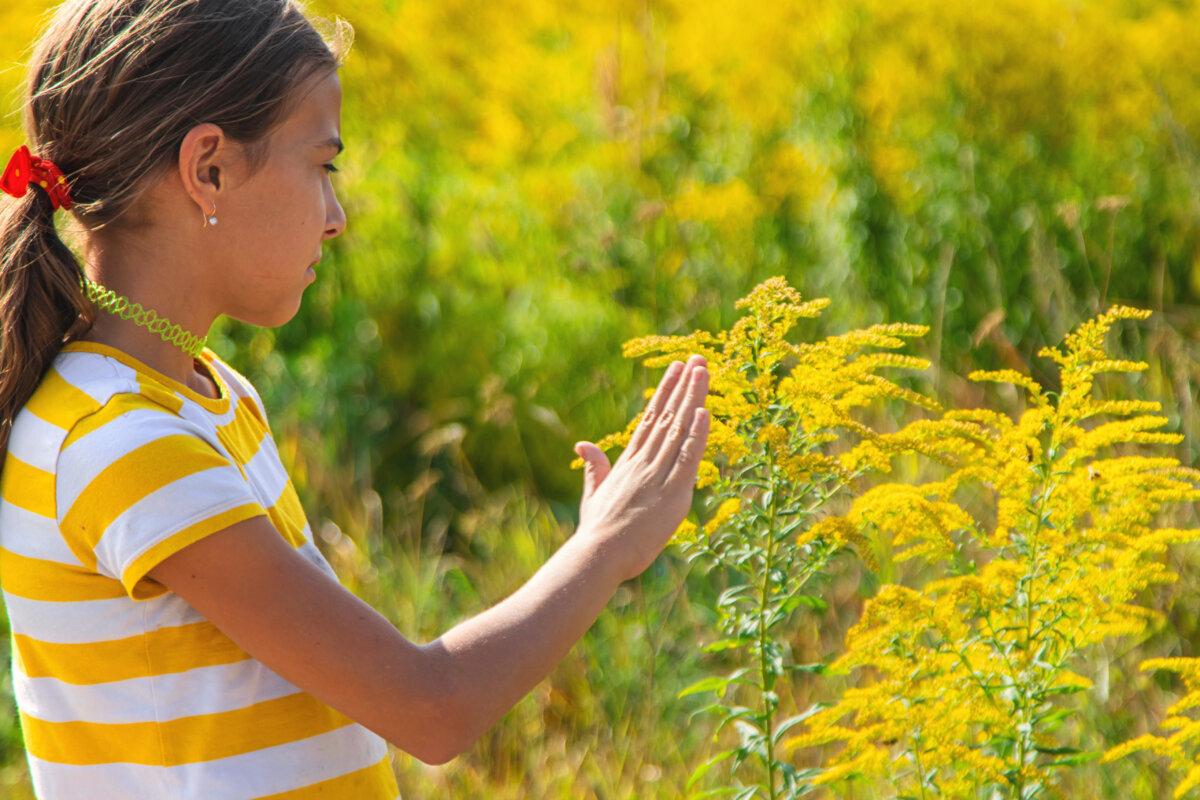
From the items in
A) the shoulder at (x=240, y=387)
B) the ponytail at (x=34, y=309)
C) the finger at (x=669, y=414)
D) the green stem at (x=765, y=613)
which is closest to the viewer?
the ponytail at (x=34, y=309)

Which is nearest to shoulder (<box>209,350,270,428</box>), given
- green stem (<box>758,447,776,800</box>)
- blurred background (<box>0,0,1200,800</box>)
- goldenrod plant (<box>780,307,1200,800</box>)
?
green stem (<box>758,447,776,800</box>)

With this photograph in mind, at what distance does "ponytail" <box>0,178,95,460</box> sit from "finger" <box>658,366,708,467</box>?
680 millimetres

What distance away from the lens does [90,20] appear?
1.52 m

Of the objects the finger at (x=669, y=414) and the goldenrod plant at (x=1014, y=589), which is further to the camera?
the goldenrod plant at (x=1014, y=589)

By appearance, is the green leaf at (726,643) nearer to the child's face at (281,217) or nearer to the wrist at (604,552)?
the wrist at (604,552)

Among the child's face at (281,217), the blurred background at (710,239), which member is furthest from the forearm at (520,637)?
the blurred background at (710,239)

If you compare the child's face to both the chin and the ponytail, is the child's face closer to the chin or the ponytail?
the chin

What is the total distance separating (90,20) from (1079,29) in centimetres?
431

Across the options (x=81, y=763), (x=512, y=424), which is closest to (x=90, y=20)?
(x=81, y=763)

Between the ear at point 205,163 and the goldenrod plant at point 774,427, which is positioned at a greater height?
the ear at point 205,163

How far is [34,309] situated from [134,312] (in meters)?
0.11

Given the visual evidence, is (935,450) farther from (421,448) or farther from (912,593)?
(421,448)

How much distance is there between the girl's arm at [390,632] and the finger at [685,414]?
105 mm

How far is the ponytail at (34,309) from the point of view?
1.49 m
